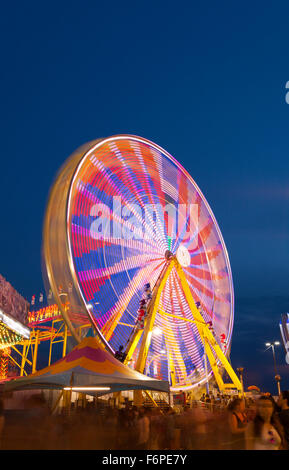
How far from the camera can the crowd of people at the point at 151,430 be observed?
3.10m

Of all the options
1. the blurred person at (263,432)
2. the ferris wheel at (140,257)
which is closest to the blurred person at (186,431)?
the blurred person at (263,432)

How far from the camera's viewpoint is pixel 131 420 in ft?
13.7

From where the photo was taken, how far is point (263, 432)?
294 cm

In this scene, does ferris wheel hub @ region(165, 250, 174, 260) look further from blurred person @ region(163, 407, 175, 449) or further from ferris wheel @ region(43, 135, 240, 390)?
blurred person @ region(163, 407, 175, 449)

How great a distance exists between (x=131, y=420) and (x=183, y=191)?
1340cm

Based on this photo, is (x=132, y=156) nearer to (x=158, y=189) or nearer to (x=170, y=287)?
(x=158, y=189)

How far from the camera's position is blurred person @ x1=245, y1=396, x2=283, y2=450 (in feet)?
9.46

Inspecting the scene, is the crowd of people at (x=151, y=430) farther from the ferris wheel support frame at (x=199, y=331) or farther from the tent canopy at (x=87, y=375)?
the ferris wheel support frame at (x=199, y=331)

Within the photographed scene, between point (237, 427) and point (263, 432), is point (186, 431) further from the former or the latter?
point (263, 432)

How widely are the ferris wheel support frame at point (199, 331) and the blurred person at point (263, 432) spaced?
8.81 meters

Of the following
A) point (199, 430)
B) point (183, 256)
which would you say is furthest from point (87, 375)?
point (183, 256)

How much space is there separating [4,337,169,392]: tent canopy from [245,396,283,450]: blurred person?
353 cm

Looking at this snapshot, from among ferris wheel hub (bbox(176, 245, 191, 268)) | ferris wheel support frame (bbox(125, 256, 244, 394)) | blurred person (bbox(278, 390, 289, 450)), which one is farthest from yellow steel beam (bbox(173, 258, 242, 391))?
blurred person (bbox(278, 390, 289, 450))
